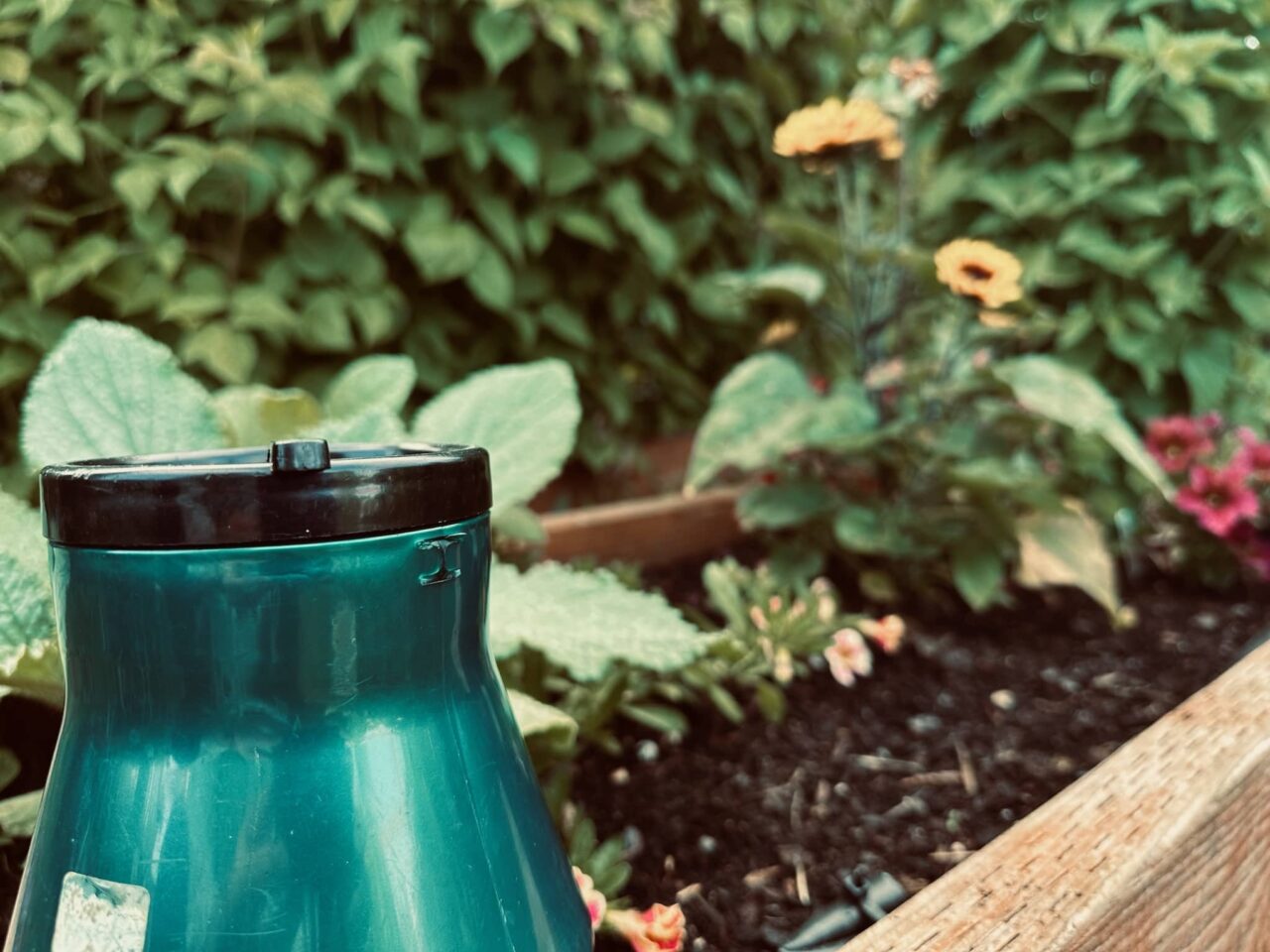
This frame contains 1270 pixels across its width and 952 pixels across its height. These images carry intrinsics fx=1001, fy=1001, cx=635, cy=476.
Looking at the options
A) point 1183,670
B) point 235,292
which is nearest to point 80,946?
point 235,292

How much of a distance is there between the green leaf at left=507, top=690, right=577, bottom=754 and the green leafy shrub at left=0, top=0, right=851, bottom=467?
833mm

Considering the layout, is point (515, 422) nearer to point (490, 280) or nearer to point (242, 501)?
point (242, 501)

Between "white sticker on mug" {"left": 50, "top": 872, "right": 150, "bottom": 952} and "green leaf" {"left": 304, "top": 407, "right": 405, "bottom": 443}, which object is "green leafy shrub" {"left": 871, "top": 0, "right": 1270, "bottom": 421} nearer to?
"green leaf" {"left": 304, "top": 407, "right": 405, "bottom": 443}

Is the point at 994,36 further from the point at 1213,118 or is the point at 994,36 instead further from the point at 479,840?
the point at 479,840

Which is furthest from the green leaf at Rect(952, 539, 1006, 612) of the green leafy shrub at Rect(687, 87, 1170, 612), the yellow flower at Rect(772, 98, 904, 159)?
the yellow flower at Rect(772, 98, 904, 159)

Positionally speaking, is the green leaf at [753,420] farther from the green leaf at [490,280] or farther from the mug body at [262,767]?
the mug body at [262,767]

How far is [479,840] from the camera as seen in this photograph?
0.47m

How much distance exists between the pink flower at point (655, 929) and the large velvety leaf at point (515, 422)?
37cm

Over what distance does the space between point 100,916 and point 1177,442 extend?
177 cm

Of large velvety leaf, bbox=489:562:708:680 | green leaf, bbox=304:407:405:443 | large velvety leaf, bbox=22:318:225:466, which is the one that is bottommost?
large velvety leaf, bbox=489:562:708:680

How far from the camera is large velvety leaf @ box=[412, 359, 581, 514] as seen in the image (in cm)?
93

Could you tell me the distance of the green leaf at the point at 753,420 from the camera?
4.98 ft

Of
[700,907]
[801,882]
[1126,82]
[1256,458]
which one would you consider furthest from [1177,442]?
[700,907]

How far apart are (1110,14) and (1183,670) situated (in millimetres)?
1005
